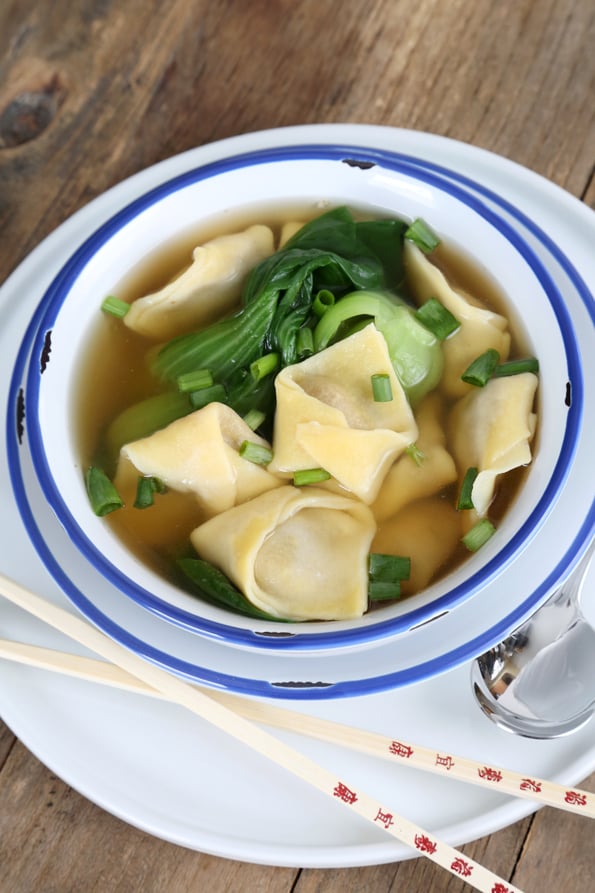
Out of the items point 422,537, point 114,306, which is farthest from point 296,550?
point 114,306

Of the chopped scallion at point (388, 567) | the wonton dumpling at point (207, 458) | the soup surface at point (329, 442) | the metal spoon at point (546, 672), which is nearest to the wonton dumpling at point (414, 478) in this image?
the soup surface at point (329, 442)

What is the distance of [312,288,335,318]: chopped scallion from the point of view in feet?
6.68

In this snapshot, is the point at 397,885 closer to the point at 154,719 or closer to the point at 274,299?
the point at 154,719

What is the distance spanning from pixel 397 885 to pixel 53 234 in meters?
1.65

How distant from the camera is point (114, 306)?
6.81 ft

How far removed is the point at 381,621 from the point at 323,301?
32.3 inches

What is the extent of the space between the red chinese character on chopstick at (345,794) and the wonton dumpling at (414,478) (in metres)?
0.57

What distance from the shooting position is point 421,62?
253 centimetres

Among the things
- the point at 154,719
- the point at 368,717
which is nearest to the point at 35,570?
the point at 154,719

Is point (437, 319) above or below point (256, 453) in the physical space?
above

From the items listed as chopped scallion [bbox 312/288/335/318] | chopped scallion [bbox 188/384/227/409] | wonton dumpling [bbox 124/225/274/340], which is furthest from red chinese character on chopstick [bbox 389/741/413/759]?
wonton dumpling [bbox 124/225/274/340]

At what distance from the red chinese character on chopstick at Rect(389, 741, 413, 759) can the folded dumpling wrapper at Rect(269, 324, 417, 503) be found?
536 mm

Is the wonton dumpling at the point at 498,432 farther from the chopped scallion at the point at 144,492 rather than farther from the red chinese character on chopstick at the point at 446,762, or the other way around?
the chopped scallion at the point at 144,492

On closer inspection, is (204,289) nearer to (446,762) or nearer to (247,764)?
(247,764)
